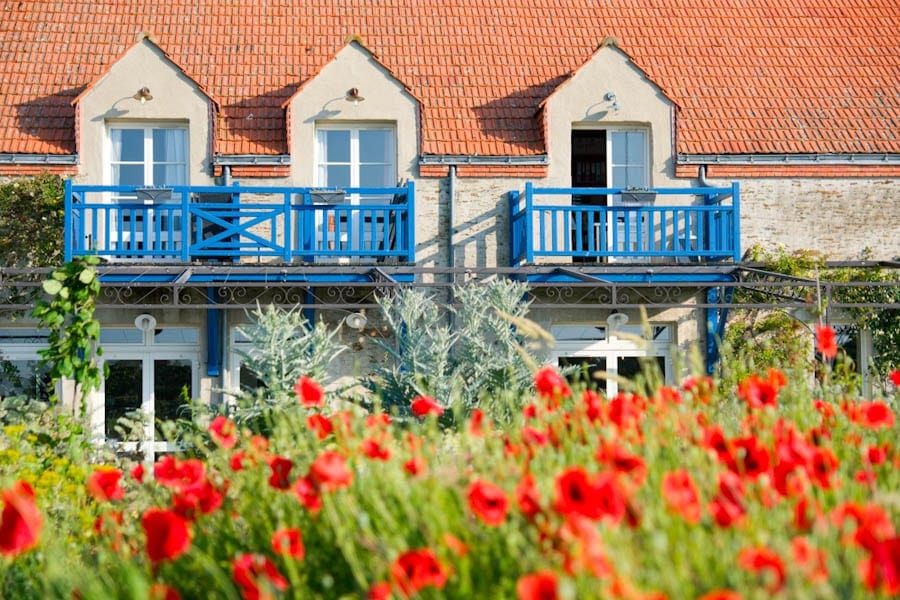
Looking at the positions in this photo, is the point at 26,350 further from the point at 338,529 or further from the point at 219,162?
the point at 338,529

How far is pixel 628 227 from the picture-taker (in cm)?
1500

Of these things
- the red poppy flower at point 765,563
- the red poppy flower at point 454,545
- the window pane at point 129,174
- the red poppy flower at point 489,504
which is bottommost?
the red poppy flower at point 454,545

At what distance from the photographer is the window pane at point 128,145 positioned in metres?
15.2

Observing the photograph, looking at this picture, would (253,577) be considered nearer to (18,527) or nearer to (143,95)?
(18,527)

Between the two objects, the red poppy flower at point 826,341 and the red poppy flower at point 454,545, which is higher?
the red poppy flower at point 826,341

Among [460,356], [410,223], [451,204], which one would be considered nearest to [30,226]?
[410,223]

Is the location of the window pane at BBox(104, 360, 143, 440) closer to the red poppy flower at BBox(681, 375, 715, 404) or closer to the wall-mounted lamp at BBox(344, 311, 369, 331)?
the wall-mounted lamp at BBox(344, 311, 369, 331)

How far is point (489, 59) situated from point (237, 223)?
15.9ft

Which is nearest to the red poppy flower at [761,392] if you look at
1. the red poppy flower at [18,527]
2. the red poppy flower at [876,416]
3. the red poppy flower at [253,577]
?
the red poppy flower at [876,416]

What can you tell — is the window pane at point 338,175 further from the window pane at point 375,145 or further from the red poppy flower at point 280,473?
the red poppy flower at point 280,473

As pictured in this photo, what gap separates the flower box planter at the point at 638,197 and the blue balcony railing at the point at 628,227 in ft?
0.28

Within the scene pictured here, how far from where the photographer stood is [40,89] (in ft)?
51.2

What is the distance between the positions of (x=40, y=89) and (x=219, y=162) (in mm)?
3009

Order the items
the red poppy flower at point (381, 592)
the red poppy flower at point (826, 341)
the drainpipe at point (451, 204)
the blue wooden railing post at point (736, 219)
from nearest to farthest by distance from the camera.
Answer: the red poppy flower at point (381, 592) < the red poppy flower at point (826, 341) < the blue wooden railing post at point (736, 219) < the drainpipe at point (451, 204)
